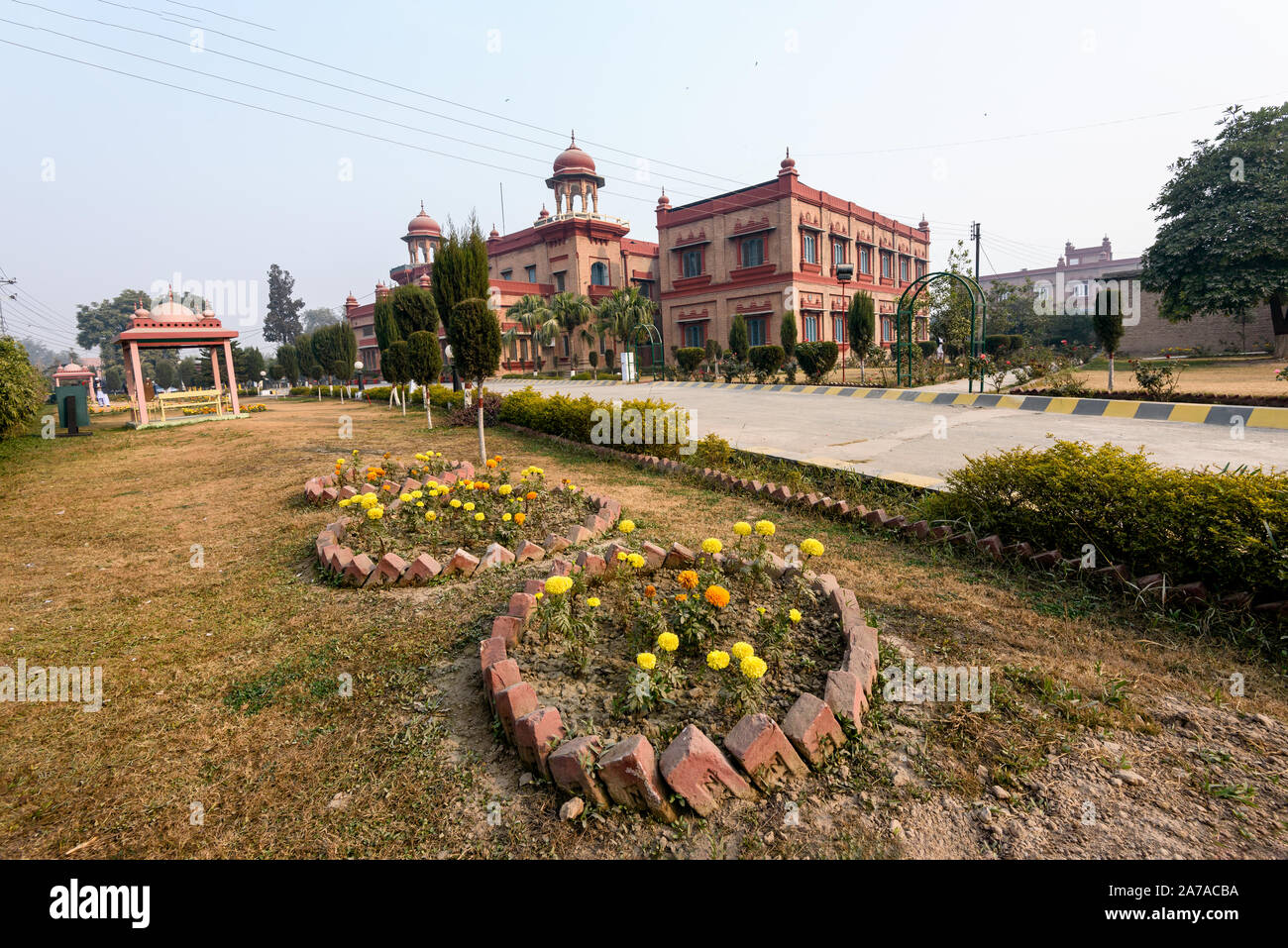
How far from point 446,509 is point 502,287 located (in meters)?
36.9

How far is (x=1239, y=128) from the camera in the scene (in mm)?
22938

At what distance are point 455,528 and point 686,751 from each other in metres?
3.37

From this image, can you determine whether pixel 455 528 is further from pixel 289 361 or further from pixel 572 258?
pixel 289 361

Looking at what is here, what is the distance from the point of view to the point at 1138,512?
11.5 ft

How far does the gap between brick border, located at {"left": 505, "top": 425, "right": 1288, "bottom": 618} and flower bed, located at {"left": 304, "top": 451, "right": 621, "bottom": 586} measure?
1647 millimetres

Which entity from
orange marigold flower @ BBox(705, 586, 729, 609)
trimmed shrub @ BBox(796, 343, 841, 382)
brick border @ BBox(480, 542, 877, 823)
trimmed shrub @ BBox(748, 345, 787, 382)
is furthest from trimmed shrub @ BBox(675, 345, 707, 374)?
brick border @ BBox(480, 542, 877, 823)

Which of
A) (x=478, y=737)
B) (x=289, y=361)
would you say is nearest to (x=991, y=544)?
(x=478, y=737)

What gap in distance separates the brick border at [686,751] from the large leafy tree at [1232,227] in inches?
1129

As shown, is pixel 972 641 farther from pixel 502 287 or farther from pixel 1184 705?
pixel 502 287

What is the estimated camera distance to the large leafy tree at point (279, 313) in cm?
6769

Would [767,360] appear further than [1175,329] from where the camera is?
No

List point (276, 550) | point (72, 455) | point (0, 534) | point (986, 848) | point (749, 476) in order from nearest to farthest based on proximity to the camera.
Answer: point (986, 848)
point (276, 550)
point (0, 534)
point (749, 476)
point (72, 455)
